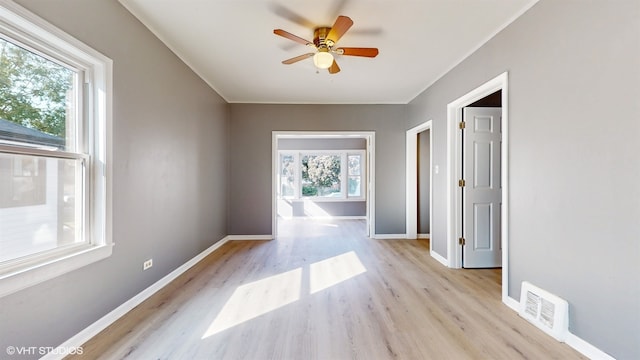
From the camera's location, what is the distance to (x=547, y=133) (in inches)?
84.4

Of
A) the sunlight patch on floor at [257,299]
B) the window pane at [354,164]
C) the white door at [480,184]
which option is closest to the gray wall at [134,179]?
the sunlight patch on floor at [257,299]

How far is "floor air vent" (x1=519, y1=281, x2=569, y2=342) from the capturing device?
197 centimetres

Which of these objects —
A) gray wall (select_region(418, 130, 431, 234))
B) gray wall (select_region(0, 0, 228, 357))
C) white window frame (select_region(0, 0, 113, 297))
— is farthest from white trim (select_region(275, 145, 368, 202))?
white window frame (select_region(0, 0, 113, 297))

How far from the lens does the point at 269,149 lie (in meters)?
5.30

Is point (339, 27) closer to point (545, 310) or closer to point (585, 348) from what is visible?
point (545, 310)

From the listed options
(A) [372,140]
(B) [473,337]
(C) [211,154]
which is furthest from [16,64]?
(A) [372,140]

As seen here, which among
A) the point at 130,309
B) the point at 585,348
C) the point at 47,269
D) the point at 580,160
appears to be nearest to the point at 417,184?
the point at 580,160

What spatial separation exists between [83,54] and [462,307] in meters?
3.63

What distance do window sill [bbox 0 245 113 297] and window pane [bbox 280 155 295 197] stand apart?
626 cm

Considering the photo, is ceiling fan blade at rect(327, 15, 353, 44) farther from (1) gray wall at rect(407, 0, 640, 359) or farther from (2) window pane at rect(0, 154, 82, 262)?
(2) window pane at rect(0, 154, 82, 262)

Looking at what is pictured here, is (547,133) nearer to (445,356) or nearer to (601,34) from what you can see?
→ (601,34)

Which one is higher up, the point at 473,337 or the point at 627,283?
the point at 627,283

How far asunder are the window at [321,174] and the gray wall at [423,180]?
2821 mm

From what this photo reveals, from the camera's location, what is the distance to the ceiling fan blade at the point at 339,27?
2.16m
